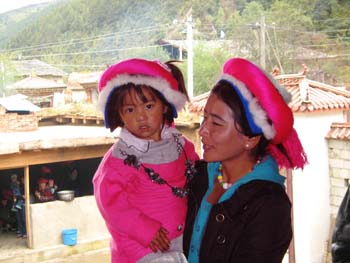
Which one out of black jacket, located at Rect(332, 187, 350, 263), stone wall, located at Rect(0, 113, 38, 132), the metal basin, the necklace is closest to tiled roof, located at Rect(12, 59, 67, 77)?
stone wall, located at Rect(0, 113, 38, 132)

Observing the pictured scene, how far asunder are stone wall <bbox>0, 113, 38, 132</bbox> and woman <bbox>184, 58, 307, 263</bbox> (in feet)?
17.4

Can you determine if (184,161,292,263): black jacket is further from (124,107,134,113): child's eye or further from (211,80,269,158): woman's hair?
(124,107,134,113): child's eye

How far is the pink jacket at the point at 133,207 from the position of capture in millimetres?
1173

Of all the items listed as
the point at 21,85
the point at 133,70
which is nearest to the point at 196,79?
the point at 21,85

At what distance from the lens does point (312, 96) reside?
477cm

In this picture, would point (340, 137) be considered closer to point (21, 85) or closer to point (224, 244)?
point (224, 244)

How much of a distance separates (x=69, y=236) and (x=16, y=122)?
139 centimetres

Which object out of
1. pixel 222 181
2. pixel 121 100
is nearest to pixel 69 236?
pixel 121 100

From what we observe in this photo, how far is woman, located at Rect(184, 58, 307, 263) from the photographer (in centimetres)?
91

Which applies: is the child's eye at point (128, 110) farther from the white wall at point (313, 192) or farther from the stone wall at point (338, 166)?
the stone wall at point (338, 166)

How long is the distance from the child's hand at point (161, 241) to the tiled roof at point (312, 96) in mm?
3257

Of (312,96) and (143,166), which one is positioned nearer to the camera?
(143,166)

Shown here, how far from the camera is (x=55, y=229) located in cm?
566

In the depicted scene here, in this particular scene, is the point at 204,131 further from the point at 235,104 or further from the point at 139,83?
the point at 139,83
